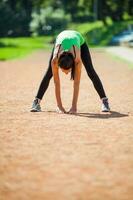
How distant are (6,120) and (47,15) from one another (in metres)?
90.0

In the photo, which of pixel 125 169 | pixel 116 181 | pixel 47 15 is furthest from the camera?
pixel 47 15

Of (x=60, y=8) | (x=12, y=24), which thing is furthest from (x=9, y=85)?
(x=60, y=8)

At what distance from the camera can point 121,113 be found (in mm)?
11047

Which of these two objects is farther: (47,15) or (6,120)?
(47,15)

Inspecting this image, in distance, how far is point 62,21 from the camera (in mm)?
96250

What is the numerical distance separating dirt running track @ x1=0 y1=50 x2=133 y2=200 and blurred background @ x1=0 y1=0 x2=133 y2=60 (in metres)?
42.9

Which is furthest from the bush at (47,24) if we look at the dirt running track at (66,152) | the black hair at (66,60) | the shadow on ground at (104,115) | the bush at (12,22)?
the black hair at (66,60)

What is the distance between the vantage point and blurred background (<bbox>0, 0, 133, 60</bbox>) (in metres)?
68.1

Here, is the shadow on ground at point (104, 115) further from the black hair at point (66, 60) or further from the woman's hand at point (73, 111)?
the black hair at point (66, 60)

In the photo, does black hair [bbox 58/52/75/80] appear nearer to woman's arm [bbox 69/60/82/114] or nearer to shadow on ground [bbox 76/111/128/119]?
woman's arm [bbox 69/60/82/114]

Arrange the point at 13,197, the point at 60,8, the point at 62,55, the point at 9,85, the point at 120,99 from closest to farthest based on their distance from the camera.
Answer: the point at 13,197 → the point at 62,55 → the point at 120,99 → the point at 9,85 → the point at 60,8

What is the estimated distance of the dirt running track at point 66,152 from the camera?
562cm

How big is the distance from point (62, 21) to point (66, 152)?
89.9 m

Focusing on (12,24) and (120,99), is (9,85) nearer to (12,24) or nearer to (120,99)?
(120,99)
